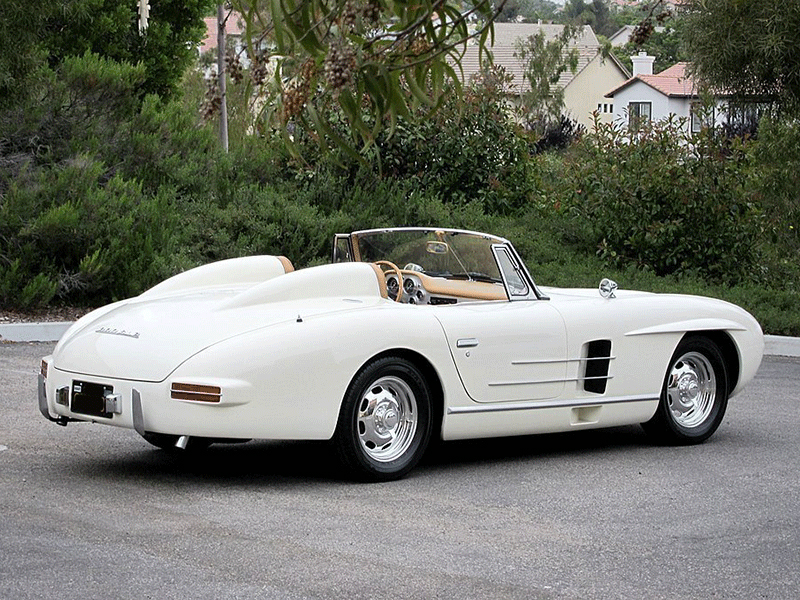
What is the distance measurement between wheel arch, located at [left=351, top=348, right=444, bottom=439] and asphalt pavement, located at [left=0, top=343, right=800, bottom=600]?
31 centimetres

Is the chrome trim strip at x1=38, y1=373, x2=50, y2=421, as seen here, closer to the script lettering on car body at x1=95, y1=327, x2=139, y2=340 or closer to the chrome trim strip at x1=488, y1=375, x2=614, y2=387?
the script lettering on car body at x1=95, y1=327, x2=139, y2=340

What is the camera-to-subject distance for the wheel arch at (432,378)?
6813 millimetres

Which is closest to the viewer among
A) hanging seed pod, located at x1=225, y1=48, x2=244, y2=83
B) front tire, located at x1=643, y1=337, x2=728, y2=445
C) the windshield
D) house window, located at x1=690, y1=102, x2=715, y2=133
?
hanging seed pod, located at x1=225, y1=48, x2=244, y2=83

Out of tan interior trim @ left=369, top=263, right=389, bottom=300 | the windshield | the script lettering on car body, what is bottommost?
the script lettering on car body

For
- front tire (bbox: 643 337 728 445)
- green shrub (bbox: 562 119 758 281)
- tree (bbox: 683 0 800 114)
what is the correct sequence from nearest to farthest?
front tire (bbox: 643 337 728 445) → tree (bbox: 683 0 800 114) → green shrub (bbox: 562 119 758 281)

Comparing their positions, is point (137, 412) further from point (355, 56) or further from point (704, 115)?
point (704, 115)

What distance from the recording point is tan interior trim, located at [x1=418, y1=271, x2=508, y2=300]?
302 inches

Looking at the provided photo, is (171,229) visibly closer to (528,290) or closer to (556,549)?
(528,290)

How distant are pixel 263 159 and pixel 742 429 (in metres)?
11.3

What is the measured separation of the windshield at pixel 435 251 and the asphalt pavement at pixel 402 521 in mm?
1081

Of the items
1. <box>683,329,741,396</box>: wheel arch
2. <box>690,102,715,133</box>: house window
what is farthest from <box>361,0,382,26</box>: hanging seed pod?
<box>690,102,715,133</box>: house window

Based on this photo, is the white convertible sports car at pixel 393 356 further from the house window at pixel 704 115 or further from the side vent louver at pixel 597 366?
the house window at pixel 704 115

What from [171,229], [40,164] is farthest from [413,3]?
[40,164]

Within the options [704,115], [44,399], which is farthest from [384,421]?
[704,115]
